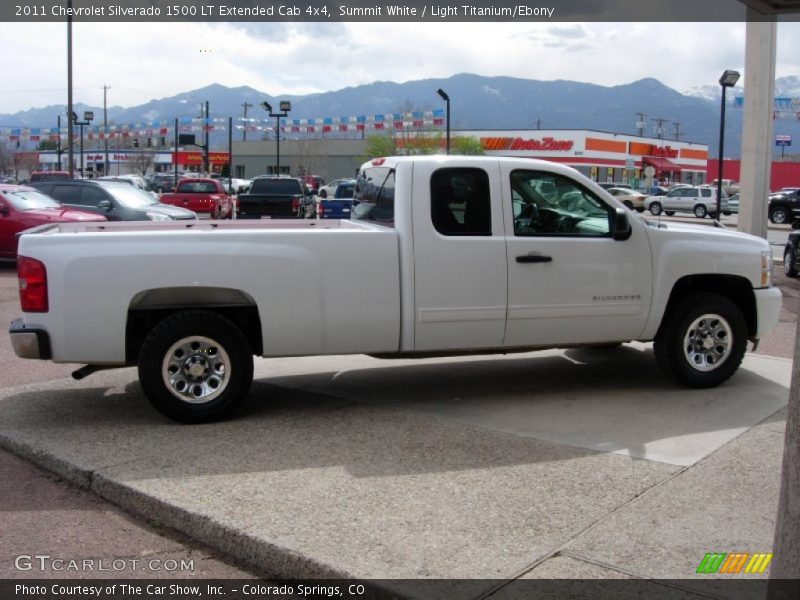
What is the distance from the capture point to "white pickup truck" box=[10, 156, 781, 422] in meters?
6.08

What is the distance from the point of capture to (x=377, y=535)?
430 centimetres

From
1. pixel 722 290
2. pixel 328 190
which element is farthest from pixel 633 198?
pixel 722 290

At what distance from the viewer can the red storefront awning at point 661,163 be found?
74812mm

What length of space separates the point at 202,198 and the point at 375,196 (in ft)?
78.3

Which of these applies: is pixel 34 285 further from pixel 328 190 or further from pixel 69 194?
pixel 328 190

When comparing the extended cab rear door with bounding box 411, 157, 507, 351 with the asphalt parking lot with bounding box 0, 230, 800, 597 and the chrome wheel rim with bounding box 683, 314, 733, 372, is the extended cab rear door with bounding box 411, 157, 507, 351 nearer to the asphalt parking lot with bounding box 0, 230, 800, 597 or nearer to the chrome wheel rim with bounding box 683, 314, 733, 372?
the asphalt parking lot with bounding box 0, 230, 800, 597

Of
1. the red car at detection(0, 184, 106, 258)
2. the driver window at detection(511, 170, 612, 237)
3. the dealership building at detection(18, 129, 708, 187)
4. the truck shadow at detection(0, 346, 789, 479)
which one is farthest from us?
the dealership building at detection(18, 129, 708, 187)

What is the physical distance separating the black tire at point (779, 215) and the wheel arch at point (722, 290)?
36509mm

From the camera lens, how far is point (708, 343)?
7277 millimetres

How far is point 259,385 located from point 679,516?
4.12m

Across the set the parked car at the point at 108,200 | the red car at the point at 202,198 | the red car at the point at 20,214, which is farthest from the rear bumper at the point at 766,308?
the red car at the point at 202,198

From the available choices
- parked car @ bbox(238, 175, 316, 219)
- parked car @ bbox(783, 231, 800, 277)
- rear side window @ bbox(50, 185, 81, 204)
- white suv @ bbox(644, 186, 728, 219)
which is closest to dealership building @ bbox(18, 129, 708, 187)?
white suv @ bbox(644, 186, 728, 219)

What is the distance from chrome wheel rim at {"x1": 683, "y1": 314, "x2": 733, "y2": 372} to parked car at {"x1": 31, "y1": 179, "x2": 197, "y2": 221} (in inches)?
531

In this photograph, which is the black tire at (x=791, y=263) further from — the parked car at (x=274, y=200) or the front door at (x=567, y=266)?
the parked car at (x=274, y=200)
